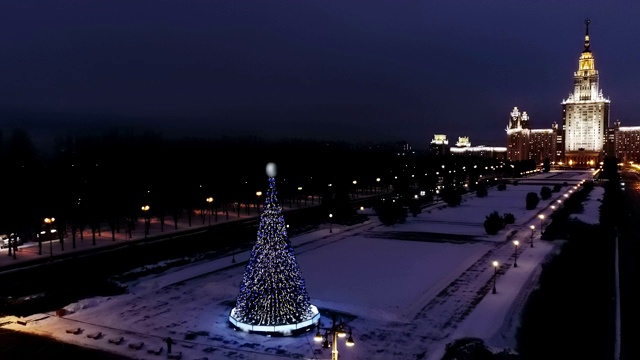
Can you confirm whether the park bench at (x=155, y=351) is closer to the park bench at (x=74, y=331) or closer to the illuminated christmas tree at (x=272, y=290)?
the illuminated christmas tree at (x=272, y=290)

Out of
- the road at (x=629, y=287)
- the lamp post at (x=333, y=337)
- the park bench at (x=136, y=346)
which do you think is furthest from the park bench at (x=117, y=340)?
the road at (x=629, y=287)

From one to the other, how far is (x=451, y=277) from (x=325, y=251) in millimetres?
11704

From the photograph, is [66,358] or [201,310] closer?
[66,358]

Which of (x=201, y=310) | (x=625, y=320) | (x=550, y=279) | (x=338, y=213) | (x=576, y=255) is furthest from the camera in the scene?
(x=338, y=213)

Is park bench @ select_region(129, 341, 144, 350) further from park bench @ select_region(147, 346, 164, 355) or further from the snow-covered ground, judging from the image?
park bench @ select_region(147, 346, 164, 355)

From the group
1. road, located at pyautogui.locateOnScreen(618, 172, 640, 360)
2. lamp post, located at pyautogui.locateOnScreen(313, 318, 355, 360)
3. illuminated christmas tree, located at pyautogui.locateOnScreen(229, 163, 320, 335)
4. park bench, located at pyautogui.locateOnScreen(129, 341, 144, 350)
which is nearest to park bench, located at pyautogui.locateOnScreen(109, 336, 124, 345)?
park bench, located at pyautogui.locateOnScreen(129, 341, 144, 350)

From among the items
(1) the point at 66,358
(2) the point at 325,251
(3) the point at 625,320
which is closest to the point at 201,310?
(1) the point at 66,358

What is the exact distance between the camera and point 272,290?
23.9 metres

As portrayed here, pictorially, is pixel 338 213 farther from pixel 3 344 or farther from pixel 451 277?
pixel 3 344

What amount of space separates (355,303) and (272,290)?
5745mm

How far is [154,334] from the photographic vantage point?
23328 mm

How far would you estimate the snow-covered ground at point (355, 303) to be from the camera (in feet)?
72.5

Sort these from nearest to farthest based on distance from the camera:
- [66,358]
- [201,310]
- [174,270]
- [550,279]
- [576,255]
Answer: [66,358], [201,310], [550,279], [174,270], [576,255]

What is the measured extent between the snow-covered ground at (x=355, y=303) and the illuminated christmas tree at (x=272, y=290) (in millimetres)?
698
